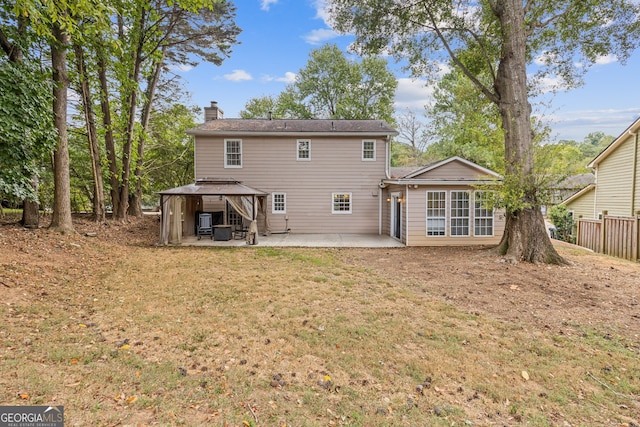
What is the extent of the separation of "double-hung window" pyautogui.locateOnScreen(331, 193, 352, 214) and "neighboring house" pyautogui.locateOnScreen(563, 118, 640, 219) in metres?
12.1

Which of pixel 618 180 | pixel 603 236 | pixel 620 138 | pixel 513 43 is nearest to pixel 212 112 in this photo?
pixel 513 43

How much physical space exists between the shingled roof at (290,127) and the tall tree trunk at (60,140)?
5.29 meters

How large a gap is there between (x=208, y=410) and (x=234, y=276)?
462 cm

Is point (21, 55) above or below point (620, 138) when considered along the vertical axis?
above

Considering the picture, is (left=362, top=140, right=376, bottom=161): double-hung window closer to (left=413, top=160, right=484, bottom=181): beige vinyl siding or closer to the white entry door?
the white entry door

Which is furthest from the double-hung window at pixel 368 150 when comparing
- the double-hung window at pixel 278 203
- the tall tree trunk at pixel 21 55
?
the tall tree trunk at pixel 21 55

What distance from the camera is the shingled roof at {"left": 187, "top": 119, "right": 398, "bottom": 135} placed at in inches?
568

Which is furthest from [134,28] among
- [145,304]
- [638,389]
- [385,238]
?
[638,389]

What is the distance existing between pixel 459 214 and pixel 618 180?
28.9ft

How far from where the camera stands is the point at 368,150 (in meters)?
15.0

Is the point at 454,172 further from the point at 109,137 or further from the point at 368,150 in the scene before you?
the point at 109,137

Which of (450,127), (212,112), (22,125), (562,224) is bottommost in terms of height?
(562,224)
